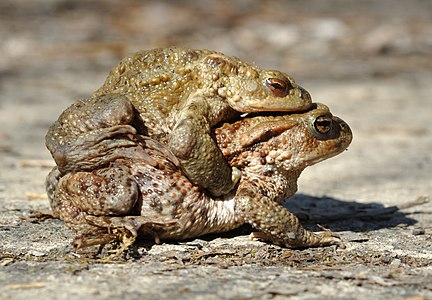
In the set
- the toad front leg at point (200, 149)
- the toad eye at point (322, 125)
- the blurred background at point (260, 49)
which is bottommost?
the toad front leg at point (200, 149)

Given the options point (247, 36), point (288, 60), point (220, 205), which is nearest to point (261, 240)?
point (220, 205)

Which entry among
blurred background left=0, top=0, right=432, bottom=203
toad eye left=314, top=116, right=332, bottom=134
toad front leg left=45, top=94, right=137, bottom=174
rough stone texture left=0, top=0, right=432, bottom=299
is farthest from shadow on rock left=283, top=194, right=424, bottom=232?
blurred background left=0, top=0, right=432, bottom=203

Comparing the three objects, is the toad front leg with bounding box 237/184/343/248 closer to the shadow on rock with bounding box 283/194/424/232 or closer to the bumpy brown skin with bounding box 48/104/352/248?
the bumpy brown skin with bounding box 48/104/352/248

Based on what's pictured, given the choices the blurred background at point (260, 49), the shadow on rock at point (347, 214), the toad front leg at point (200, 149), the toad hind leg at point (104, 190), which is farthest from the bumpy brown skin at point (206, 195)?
the blurred background at point (260, 49)

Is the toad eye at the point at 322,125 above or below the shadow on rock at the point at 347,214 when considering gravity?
above

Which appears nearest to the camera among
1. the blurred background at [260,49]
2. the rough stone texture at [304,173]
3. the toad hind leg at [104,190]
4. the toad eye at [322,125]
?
the rough stone texture at [304,173]

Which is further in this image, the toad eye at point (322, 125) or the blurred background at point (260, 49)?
the blurred background at point (260, 49)

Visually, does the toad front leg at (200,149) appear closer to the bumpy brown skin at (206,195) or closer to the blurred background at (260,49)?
the bumpy brown skin at (206,195)

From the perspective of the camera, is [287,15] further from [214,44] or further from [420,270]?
[420,270]
